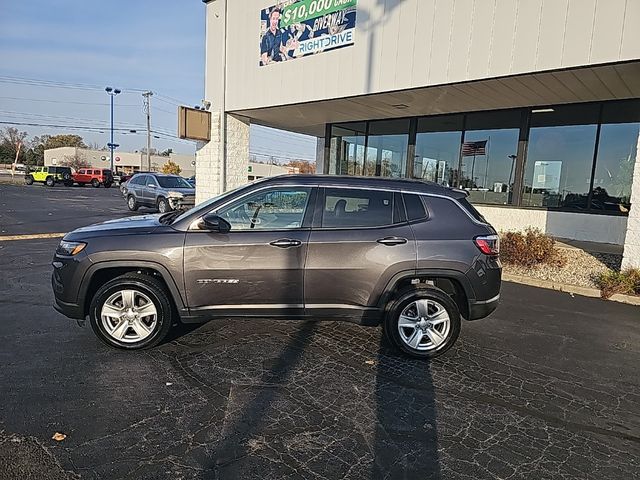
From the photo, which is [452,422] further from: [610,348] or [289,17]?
[289,17]

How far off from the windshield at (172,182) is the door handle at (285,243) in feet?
51.1

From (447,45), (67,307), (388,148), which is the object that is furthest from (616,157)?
(67,307)

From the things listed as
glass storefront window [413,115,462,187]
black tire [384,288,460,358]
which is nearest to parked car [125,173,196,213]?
glass storefront window [413,115,462,187]

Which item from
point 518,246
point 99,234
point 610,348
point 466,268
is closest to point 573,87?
point 518,246

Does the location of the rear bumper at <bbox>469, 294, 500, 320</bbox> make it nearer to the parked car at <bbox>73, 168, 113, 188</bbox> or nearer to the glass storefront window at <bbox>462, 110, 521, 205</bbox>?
the glass storefront window at <bbox>462, 110, 521, 205</bbox>

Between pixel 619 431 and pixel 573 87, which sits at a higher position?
pixel 573 87

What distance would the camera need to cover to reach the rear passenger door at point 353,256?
4344 millimetres

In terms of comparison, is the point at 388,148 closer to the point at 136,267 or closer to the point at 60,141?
the point at 136,267

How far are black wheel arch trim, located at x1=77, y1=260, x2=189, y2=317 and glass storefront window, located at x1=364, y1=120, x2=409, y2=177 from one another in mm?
10553

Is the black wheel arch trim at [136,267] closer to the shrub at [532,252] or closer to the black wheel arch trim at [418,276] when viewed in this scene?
the black wheel arch trim at [418,276]

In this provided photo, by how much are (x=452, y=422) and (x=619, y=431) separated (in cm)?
125

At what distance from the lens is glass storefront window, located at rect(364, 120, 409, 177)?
14.3 metres

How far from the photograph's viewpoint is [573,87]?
9398 mm

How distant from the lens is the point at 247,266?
4277 mm
